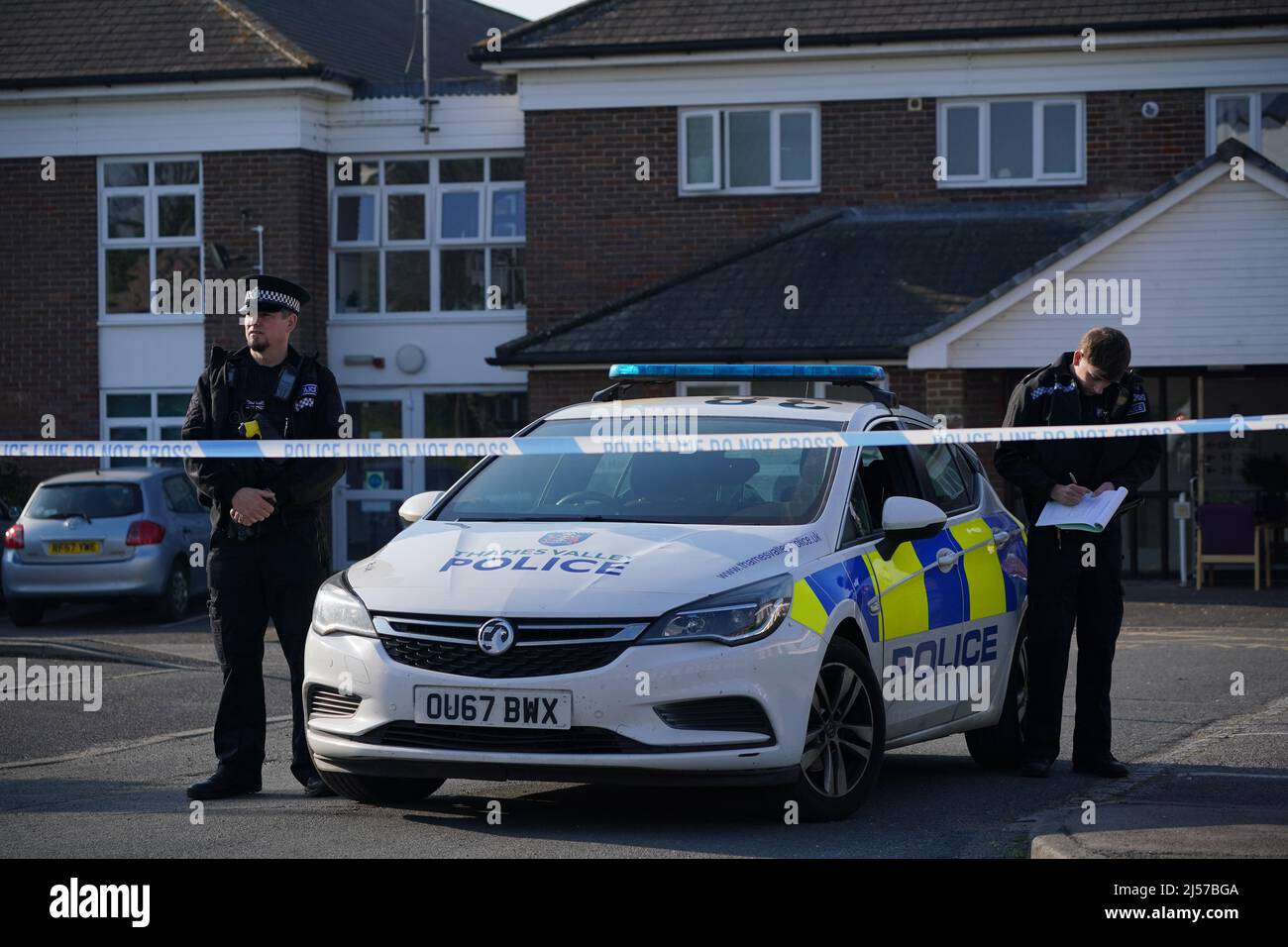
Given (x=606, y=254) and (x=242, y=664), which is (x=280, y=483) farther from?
(x=606, y=254)

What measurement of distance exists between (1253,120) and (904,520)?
18.0 meters

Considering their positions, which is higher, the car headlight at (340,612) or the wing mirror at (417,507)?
the wing mirror at (417,507)

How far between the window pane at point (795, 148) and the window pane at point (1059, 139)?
9.70 feet

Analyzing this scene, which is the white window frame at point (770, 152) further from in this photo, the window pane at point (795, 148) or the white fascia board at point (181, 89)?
the white fascia board at point (181, 89)

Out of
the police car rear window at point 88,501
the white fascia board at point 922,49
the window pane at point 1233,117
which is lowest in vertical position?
the police car rear window at point 88,501

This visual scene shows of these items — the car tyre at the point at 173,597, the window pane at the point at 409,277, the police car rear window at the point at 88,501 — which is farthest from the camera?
the window pane at the point at 409,277

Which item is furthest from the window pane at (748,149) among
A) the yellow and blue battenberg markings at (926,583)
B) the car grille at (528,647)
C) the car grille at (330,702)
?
the car grille at (528,647)

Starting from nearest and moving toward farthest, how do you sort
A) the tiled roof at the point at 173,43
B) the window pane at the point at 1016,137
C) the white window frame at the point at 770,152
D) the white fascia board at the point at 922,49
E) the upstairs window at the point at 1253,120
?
1. the white fascia board at the point at 922,49
2. the upstairs window at the point at 1253,120
3. the window pane at the point at 1016,137
4. the white window frame at the point at 770,152
5. the tiled roof at the point at 173,43

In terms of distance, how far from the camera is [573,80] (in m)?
25.4

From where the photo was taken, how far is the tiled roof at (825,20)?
77.9ft

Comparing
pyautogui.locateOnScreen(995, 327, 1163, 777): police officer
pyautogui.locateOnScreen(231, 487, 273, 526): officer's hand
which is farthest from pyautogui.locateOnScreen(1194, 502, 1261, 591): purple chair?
pyautogui.locateOnScreen(231, 487, 273, 526): officer's hand

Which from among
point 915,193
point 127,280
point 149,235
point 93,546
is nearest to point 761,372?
point 93,546
